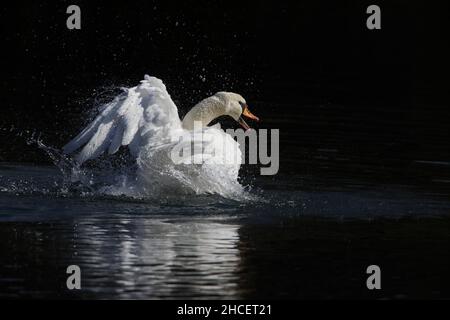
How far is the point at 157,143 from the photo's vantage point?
1333 cm

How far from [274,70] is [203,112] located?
40.5ft

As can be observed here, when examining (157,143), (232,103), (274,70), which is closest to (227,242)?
(157,143)

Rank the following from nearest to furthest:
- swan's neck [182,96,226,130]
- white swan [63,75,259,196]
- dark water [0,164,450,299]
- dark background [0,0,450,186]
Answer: dark water [0,164,450,299], white swan [63,75,259,196], swan's neck [182,96,226,130], dark background [0,0,450,186]

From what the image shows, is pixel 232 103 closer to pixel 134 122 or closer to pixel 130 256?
pixel 134 122

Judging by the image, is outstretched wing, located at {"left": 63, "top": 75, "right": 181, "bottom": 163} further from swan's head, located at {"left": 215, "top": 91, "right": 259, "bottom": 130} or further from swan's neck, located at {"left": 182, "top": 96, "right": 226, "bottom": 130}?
swan's head, located at {"left": 215, "top": 91, "right": 259, "bottom": 130}

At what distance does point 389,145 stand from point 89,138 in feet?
20.3

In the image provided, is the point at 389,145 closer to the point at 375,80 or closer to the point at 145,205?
the point at 145,205

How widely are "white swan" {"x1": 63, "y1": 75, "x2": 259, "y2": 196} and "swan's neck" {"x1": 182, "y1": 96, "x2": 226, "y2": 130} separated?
1.08 meters

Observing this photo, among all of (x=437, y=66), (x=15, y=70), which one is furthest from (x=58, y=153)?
(x=437, y=66)

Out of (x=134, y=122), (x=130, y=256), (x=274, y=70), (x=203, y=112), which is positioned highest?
Answer: (x=274, y=70)

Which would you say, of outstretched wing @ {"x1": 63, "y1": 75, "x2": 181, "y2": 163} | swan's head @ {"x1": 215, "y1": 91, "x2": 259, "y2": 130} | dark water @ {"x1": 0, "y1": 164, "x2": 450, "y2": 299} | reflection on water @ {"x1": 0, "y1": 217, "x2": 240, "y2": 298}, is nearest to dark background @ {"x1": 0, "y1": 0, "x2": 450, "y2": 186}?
swan's head @ {"x1": 215, "y1": 91, "x2": 259, "y2": 130}

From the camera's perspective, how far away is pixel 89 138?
1384cm

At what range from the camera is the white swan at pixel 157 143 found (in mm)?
13281

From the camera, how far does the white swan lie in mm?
13281
